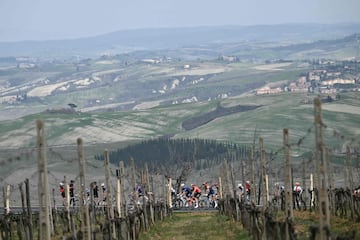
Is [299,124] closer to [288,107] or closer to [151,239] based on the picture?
[288,107]

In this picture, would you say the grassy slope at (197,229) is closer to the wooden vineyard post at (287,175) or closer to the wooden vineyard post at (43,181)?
the wooden vineyard post at (287,175)

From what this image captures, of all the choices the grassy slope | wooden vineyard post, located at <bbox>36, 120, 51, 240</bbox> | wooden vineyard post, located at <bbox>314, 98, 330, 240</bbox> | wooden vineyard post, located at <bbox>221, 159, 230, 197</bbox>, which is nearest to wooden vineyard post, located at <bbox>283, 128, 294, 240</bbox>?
wooden vineyard post, located at <bbox>314, 98, 330, 240</bbox>

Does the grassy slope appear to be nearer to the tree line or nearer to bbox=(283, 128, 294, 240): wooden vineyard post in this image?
bbox=(283, 128, 294, 240): wooden vineyard post

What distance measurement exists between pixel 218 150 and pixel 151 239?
73.4 m

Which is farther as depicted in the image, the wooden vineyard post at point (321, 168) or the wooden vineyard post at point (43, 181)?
the wooden vineyard post at point (43, 181)

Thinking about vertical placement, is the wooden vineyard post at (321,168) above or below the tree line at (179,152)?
above

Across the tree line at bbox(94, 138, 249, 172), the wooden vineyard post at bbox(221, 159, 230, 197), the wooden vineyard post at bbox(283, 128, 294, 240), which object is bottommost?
the tree line at bbox(94, 138, 249, 172)

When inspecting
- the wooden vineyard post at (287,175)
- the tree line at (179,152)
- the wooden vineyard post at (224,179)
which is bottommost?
the tree line at (179,152)

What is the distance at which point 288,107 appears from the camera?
163 m

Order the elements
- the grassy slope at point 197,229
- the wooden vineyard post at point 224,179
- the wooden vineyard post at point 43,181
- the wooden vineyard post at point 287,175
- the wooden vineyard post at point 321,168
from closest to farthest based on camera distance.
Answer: the wooden vineyard post at point 321,168 → the wooden vineyard post at point 43,181 → the wooden vineyard post at point 287,175 → the grassy slope at point 197,229 → the wooden vineyard post at point 224,179

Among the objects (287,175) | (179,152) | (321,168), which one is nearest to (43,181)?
(321,168)

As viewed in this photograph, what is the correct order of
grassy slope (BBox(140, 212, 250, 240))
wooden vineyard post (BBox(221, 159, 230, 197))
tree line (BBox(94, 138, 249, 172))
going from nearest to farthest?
grassy slope (BBox(140, 212, 250, 240)), wooden vineyard post (BBox(221, 159, 230, 197)), tree line (BBox(94, 138, 249, 172))

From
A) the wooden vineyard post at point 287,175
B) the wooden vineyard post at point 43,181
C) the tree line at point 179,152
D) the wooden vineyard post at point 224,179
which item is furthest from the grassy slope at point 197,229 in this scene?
the tree line at point 179,152

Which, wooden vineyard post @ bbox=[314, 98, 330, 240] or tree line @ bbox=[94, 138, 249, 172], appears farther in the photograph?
tree line @ bbox=[94, 138, 249, 172]
